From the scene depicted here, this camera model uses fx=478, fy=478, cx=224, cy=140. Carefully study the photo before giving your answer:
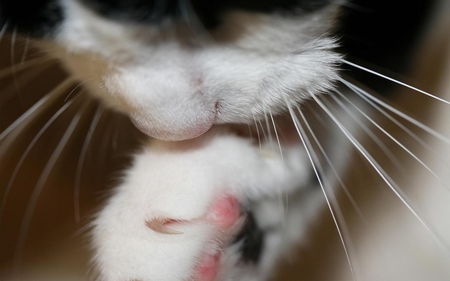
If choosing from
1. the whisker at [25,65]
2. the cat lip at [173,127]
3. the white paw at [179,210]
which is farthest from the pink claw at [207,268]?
the whisker at [25,65]

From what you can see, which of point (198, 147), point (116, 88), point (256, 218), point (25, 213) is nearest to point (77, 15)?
point (116, 88)

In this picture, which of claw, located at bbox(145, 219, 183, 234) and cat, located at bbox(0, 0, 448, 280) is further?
claw, located at bbox(145, 219, 183, 234)

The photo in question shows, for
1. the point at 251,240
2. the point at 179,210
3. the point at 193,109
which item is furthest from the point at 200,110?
the point at 251,240

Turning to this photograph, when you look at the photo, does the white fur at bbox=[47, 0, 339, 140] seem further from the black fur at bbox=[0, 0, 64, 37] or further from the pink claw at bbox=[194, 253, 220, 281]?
the pink claw at bbox=[194, 253, 220, 281]

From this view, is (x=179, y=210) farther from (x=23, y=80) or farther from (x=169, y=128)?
(x=23, y=80)

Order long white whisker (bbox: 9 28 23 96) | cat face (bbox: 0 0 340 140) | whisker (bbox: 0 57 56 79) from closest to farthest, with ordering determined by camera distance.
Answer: cat face (bbox: 0 0 340 140)
long white whisker (bbox: 9 28 23 96)
whisker (bbox: 0 57 56 79)

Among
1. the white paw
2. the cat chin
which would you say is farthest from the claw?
the cat chin

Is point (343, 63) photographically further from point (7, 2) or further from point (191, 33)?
point (7, 2)

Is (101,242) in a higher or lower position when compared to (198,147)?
lower
